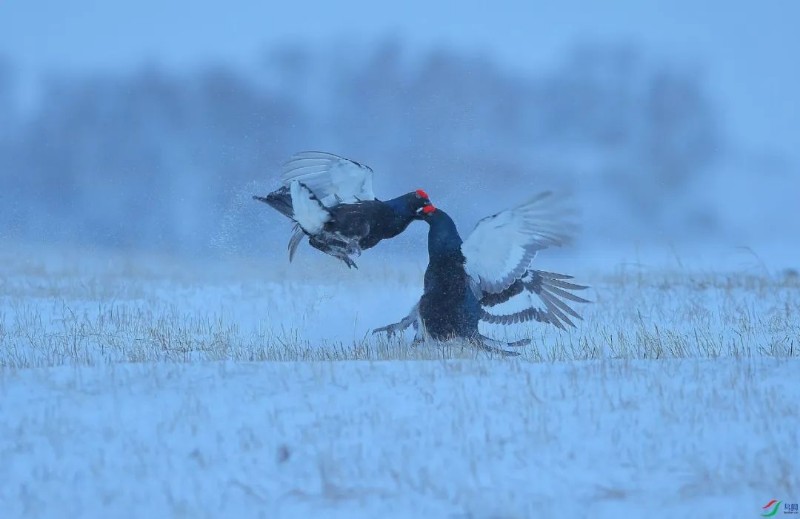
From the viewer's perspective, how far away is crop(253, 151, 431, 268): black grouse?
22.8ft

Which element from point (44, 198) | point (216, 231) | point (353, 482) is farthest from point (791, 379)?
point (44, 198)

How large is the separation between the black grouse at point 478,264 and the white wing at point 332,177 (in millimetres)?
615

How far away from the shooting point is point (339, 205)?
23.7 ft

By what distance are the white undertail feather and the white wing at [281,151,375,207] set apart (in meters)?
0.18

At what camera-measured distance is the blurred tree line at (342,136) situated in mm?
22281

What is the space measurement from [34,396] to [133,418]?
0.62 meters

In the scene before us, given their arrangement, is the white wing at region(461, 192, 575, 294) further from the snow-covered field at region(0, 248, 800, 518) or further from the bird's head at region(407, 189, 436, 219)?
the snow-covered field at region(0, 248, 800, 518)

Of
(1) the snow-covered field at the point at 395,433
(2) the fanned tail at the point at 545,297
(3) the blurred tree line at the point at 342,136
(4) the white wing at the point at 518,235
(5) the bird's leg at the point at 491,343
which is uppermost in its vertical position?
(3) the blurred tree line at the point at 342,136

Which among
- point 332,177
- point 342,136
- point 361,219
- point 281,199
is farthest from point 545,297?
point 342,136

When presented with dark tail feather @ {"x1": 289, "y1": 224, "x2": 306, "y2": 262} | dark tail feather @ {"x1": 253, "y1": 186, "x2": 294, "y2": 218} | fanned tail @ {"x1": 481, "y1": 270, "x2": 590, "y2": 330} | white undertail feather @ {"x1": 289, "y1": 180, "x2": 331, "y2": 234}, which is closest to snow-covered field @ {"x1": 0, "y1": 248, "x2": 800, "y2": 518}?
fanned tail @ {"x1": 481, "y1": 270, "x2": 590, "y2": 330}

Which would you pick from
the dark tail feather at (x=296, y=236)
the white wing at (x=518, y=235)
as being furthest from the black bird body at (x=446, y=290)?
the dark tail feather at (x=296, y=236)

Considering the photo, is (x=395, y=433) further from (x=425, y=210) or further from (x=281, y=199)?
(x=281, y=199)

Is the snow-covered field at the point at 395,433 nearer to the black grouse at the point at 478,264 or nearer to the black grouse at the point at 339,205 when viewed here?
the black grouse at the point at 478,264

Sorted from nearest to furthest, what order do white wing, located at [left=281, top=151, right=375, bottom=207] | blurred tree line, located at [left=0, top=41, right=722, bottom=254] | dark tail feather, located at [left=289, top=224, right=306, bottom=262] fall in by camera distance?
white wing, located at [left=281, top=151, right=375, bottom=207] < dark tail feather, located at [left=289, top=224, right=306, bottom=262] < blurred tree line, located at [left=0, top=41, right=722, bottom=254]
